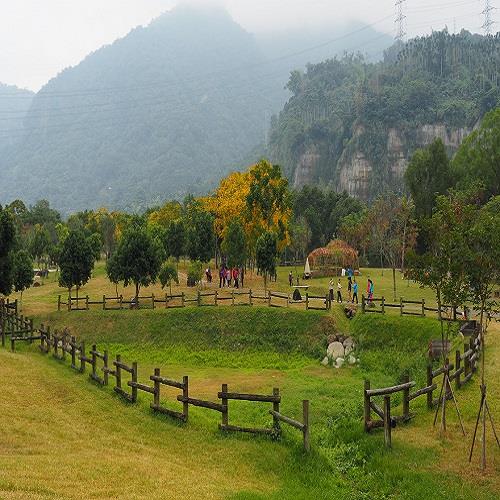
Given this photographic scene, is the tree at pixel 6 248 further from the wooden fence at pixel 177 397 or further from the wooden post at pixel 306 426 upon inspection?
the wooden post at pixel 306 426

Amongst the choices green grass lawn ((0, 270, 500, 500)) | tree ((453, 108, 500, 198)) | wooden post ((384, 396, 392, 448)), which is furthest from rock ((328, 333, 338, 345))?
tree ((453, 108, 500, 198))

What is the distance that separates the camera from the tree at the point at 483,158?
5921 cm

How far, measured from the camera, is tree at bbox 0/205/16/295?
38.6 m

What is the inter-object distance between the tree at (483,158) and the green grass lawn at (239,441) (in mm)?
34653

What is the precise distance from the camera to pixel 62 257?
4328 cm

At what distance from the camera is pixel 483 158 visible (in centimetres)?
6009

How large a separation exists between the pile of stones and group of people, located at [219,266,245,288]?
16.8 meters

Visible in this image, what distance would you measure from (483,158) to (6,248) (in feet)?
164

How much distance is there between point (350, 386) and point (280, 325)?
32.3 feet

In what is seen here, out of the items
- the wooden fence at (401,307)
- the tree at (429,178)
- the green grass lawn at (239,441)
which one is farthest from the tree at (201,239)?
the tree at (429,178)

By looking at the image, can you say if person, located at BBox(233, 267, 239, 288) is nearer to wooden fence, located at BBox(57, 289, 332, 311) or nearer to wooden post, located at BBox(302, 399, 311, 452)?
wooden fence, located at BBox(57, 289, 332, 311)

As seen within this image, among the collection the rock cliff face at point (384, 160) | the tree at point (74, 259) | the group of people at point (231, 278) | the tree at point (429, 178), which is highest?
the rock cliff face at point (384, 160)

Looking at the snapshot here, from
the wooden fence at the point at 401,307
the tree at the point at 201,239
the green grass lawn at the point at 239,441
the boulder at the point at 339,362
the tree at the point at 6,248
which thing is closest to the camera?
the green grass lawn at the point at 239,441

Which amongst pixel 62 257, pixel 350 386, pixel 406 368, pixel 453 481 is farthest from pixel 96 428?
pixel 62 257
